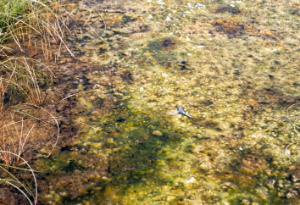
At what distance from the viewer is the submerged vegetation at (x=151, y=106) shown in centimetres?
230

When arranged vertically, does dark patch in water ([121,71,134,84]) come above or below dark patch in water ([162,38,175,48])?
below

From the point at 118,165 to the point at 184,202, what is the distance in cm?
42

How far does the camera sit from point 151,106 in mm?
2906

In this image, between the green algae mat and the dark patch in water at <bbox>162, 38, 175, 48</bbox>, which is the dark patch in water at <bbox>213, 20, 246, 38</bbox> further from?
the dark patch in water at <bbox>162, 38, 175, 48</bbox>

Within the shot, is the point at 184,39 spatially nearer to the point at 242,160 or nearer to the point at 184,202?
the point at 242,160

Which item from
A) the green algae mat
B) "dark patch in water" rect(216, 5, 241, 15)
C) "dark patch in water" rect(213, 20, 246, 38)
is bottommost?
the green algae mat

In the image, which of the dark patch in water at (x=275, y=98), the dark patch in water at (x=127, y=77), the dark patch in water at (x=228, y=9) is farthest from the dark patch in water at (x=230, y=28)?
the dark patch in water at (x=127, y=77)

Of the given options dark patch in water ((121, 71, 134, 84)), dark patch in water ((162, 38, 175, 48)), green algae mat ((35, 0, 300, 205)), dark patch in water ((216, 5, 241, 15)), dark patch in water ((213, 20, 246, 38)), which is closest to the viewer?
green algae mat ((35, 0, 300, 205))

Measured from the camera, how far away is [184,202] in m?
2.19

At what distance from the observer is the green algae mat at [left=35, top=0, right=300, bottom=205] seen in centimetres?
230

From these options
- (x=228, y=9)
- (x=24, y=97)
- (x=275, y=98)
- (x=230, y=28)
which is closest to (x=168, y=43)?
(x=230, y=28)

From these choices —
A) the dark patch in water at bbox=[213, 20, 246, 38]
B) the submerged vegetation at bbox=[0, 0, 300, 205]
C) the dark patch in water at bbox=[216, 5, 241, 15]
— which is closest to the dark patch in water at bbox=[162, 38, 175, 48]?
the submerged vegetation at bbox=[0, 0, 300, 205]

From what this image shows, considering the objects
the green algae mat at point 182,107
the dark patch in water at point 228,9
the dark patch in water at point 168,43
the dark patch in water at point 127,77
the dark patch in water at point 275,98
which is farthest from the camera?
the dark patch in water at point 228,9

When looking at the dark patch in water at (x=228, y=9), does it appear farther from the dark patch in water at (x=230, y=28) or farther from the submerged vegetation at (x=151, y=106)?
the dark patch in water at (x=230, y=28)
